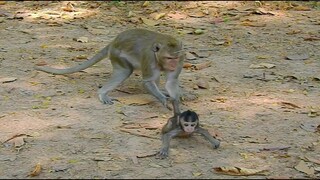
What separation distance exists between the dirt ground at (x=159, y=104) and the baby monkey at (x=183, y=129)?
0.32 feet

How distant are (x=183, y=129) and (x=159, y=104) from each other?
50.5 inches

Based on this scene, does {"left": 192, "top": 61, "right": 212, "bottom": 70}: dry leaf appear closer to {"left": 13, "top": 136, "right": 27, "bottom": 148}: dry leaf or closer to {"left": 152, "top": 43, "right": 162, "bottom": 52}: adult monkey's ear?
{"left": 152, "top": 43, "right": 162, "bottom": 52}: adult monkey's ear

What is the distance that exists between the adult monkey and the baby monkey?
66 cm

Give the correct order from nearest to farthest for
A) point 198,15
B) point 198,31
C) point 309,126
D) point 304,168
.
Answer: point 304,168
point 309,126
point 198,31
point 198,15

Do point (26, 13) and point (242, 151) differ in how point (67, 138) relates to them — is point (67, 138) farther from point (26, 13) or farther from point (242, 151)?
point (26, 13)

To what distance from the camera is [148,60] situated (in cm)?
716

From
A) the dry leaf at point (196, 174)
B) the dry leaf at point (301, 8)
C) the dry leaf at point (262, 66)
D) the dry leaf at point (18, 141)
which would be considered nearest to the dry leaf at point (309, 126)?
the dry leaf at point (196, 174)

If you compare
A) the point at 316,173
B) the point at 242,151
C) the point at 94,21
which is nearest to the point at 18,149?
the point at 242,151

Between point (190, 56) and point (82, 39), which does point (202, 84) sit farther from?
point (82, 39)

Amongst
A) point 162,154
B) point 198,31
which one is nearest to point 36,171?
point 162,154

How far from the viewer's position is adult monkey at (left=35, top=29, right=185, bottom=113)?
6988 mm

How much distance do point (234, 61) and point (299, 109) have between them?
2.03 metres

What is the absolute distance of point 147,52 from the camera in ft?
23.7

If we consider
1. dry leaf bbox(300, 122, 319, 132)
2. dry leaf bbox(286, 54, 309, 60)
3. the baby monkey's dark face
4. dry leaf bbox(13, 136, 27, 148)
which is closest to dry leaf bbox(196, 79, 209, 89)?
dry leaf bbox(300, 122, 319, 132)
